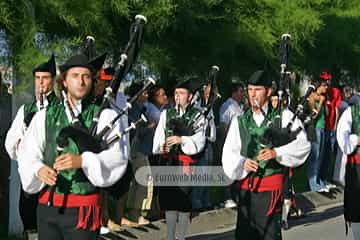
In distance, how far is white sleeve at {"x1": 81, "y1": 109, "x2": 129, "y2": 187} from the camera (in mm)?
4855

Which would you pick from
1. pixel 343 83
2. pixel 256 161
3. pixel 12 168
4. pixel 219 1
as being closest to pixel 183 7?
pixel 219 1

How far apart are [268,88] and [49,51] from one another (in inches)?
98.4

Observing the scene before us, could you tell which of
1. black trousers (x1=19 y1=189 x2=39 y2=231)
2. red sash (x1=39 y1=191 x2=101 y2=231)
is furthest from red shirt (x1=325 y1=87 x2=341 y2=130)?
red sash (x1=39 y1=191 x2=101 y2=231)

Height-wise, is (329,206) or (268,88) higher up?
(268,88)

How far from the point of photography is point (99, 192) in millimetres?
5125

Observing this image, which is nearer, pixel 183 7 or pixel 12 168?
pixel 12 168

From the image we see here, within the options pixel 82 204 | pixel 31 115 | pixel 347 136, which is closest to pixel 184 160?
pixel 347 136

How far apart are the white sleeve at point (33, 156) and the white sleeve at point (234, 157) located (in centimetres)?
192

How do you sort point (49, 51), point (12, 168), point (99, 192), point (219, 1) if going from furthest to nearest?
point (219, 1), point (12, 168), point (49, 51), point (99, 192)

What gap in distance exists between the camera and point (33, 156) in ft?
16.3

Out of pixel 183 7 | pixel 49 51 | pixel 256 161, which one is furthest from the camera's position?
pixel 183 7

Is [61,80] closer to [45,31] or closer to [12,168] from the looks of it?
[45,31]

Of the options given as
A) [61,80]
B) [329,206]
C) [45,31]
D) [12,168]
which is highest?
[45,31]

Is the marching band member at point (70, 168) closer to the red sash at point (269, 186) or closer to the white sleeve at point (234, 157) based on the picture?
the white sleeve at point (234, 157)
